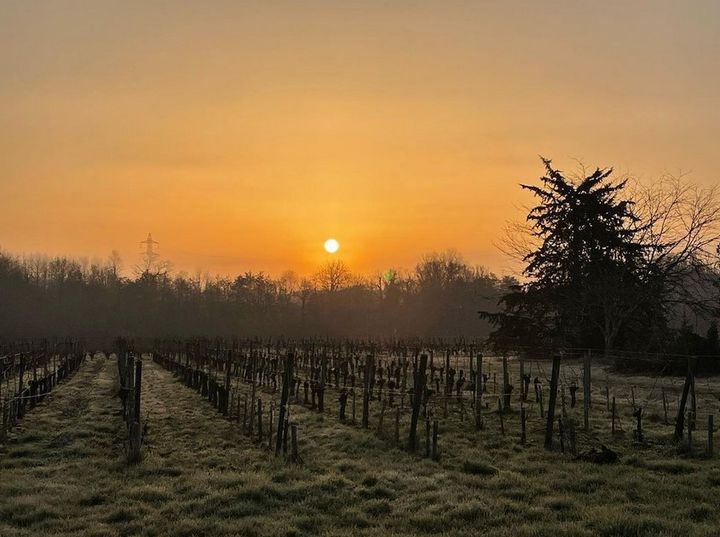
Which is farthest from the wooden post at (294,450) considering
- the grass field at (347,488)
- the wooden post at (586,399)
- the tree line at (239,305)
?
the tree line at (239,305)

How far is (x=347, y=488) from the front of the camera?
1035 cm

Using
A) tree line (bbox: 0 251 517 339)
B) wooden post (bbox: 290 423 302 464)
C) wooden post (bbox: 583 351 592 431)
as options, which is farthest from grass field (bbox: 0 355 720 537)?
tree line (bbox: 0 251 517 339)

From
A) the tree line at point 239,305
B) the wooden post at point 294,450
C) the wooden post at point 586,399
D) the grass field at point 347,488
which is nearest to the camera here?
the grass field at point 347,488

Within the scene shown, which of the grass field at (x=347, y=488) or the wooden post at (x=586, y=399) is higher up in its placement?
the wooden post at (x=586, y=399)

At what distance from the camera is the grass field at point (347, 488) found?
8.34 m

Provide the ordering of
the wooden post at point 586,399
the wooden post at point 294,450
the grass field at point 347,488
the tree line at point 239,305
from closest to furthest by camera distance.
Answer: the grass field at point 347,488, the wooden post at point 294,450, the wooden post at point 586,399, the tree line at point 239,305

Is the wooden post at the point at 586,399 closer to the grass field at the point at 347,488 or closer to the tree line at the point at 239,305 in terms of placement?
the grass field at the point at 347,488

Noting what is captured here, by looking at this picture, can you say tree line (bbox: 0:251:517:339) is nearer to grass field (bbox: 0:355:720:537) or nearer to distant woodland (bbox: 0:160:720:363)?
distant woodland (bbox: 0:160:720:363)

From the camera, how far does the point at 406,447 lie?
535 inches

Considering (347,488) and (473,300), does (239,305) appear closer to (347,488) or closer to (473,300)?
(473,300)

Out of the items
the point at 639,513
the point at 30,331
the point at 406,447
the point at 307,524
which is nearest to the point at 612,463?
the point at 639,513

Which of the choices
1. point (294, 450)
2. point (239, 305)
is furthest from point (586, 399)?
point (239, 305)

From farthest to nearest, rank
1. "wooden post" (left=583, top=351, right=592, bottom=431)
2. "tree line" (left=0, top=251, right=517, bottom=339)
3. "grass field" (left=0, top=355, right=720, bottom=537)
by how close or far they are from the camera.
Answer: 1. "tree line" (left=0, top=251, right=517, bottom=339)
2. "wooden post" (left=583, top=351, right=592, bottom=431)
3. "grass field" (left=0, top=355, right=720, bottom=537)

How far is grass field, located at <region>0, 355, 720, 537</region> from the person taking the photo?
834 centimetres
